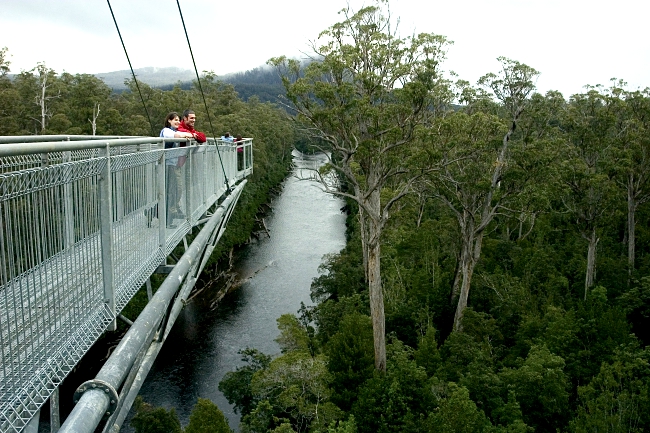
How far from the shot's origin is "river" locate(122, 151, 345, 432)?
54.5 ft

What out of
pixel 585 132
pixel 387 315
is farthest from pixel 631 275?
pixel 387 315

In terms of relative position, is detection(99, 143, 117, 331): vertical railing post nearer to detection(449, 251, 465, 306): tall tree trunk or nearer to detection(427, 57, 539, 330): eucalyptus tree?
detection(427, 57, 539, 330): eucalyptus tree

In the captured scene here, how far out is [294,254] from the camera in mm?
30000

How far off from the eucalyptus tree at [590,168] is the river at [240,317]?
10.7 metres

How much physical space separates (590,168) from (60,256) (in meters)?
22.0

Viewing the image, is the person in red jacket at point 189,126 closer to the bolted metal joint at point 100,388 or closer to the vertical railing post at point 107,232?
the vertical railing post at point 107,232

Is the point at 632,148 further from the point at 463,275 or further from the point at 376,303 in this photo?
the point at 376,303

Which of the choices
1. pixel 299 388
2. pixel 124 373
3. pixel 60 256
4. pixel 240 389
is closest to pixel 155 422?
pixel 240 389

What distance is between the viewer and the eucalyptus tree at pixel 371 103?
1494 cm

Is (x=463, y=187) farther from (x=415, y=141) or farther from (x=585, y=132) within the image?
(x=585, y=132)

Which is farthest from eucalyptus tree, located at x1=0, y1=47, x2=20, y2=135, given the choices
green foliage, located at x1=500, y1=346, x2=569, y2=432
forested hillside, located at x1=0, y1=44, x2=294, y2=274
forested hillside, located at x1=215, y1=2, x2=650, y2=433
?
green foliage, located at x1=500, y1=346, x2=569, y2=432

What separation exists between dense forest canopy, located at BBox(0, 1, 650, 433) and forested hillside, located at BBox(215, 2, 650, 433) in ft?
0.20

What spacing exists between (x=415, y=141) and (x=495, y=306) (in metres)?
6.35

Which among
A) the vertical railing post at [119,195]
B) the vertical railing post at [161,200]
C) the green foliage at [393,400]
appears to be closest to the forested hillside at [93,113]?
the green foliage at [393,400]
